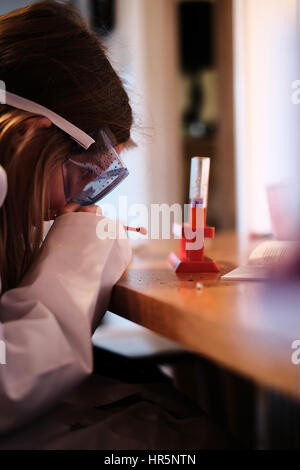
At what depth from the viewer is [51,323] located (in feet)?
1.83

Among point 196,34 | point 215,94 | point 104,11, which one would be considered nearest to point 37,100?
point 104,11

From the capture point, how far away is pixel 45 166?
743 millimetres

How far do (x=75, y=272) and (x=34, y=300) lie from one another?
0.21 feet

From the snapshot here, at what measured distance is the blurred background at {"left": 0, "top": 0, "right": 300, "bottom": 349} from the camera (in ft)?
6.39

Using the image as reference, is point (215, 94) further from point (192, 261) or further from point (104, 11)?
point (192, 261)

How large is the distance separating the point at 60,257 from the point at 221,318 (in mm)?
260

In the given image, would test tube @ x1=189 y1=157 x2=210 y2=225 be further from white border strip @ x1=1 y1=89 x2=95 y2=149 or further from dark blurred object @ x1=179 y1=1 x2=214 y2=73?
dark blurred object @ x1=179 y1=1 x2=214 y2=73

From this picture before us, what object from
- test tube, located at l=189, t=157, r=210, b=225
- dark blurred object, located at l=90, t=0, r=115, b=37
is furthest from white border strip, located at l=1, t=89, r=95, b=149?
dark blurred object, located at l=90, t=0, r=115, b=37

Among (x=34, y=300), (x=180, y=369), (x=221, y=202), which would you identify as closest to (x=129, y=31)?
(x=221, y=202)

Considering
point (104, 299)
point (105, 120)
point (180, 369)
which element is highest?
point (105, 120)

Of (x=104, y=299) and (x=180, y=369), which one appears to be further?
(x=180, y=369)

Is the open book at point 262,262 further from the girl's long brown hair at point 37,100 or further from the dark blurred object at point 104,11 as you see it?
the dark blurred object at point 104,11

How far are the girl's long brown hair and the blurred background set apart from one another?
12 cm

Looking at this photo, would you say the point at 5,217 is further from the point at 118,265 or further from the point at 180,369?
the point at 180,369
